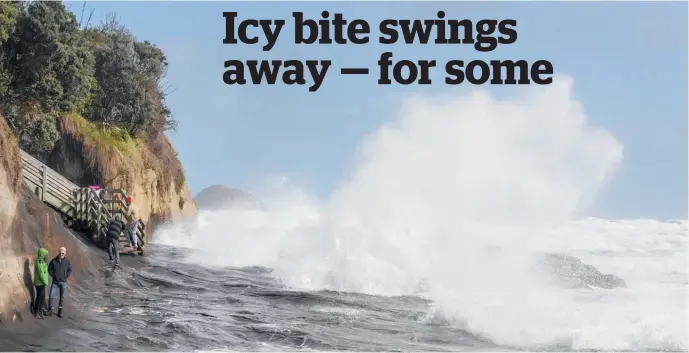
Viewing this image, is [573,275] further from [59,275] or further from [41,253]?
[41,253]

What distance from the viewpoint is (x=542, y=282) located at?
1297 inches

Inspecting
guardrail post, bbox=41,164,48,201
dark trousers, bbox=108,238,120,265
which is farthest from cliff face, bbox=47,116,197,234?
dark trousers, bbox=108,238,120,265

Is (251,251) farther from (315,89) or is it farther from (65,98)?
(315,89)

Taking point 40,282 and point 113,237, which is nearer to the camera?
point 40,282

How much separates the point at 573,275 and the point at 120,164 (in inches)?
964

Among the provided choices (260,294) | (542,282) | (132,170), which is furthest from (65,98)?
(542,282)

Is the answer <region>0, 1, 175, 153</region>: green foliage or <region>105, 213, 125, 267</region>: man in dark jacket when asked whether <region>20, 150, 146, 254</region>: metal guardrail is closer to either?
<region>105, 213, 125, 267</region>: man in dark jacket

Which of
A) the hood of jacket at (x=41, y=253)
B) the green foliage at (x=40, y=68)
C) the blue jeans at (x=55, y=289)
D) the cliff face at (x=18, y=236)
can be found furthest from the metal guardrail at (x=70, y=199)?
the hood of jacket at (x=41, y=253)

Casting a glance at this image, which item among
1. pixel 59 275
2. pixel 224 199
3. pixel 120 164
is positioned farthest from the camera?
Answer: pixel 224 199

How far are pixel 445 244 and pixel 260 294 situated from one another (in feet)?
44.6

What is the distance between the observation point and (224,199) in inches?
5241

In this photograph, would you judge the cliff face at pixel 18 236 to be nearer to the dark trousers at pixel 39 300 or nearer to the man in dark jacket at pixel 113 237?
the dark trousers at pixel 39 300

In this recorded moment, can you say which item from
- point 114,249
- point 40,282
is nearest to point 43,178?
point 114,249

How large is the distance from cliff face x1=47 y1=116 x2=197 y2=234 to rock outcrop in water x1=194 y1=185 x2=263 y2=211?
230 ft
